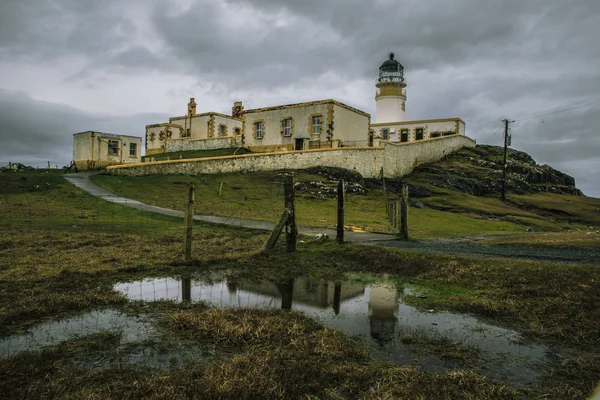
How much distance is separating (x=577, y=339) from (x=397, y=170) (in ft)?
133

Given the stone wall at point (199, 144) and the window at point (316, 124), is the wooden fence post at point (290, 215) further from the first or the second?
the stone wall at point (199, 144)

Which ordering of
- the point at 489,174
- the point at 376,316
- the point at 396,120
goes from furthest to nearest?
the point at 396,120 → the point at 489,174 → the point at 376,316

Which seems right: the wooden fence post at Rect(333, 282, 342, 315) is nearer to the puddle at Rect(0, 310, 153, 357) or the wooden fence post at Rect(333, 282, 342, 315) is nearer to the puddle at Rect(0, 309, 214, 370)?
the puddle at Rect(0, 309, 214, 370)

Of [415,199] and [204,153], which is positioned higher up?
[204,153]

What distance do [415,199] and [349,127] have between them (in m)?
12.4

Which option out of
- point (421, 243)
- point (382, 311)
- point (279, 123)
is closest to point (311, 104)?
point (279, 123)

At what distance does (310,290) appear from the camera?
34.5 ft

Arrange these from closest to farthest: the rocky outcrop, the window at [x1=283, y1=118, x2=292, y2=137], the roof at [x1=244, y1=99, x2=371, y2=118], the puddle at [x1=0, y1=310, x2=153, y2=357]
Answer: the puddle at [x1=0, y1=310, x2=153, y2=357]
the roof at [x1=244, y1=99, x2=371, y2=118]
the window at [x1=283, y1=118, x2=292, y2=137]
the rocky outcrop

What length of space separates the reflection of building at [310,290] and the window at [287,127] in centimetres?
3673

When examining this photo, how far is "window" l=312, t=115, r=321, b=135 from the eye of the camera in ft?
149

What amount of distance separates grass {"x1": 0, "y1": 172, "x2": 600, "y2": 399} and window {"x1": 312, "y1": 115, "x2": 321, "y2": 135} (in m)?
Answer: 28.7

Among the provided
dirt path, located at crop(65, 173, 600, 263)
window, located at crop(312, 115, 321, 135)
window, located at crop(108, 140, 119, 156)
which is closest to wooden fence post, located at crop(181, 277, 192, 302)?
dirt path, located at crop(65, 173, 600, 263)

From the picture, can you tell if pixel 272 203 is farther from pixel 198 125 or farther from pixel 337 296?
pixel 198 125

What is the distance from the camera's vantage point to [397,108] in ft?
226
